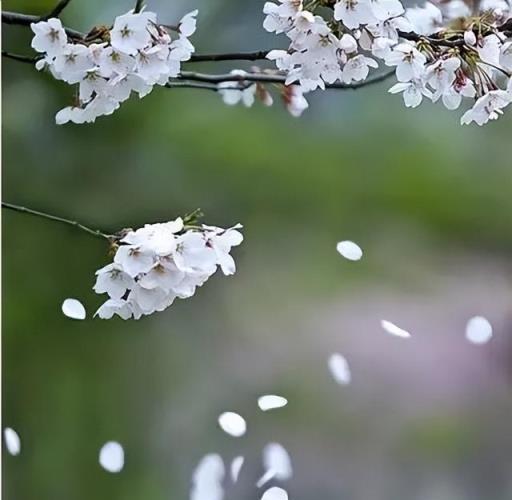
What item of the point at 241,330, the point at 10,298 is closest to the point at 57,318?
the point at 10,298

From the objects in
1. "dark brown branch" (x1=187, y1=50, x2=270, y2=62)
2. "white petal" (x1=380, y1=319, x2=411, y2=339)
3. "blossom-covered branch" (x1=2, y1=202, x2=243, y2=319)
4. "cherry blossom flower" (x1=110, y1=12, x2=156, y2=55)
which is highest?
"cherry blossom flower" (x1=110, y1=12, x2=156, y2=55)

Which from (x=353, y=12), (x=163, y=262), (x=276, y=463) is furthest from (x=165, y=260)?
(x=276, y=463)

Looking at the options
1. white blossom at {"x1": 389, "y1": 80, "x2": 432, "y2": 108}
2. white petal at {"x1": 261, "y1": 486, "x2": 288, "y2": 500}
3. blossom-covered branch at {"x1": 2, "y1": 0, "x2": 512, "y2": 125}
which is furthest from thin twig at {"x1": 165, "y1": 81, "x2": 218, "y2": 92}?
white petal at {"x1": 261, "y1": 486, "x2": 288, "y2": 500}

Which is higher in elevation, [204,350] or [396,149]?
[396,149]

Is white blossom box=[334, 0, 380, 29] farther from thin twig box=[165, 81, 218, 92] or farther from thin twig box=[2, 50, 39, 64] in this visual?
thin twig box=[2, 50, 39, 64]

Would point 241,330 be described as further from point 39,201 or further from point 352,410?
point 39,201

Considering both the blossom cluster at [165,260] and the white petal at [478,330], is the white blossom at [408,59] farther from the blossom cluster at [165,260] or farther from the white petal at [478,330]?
the white petal at [478,330]
